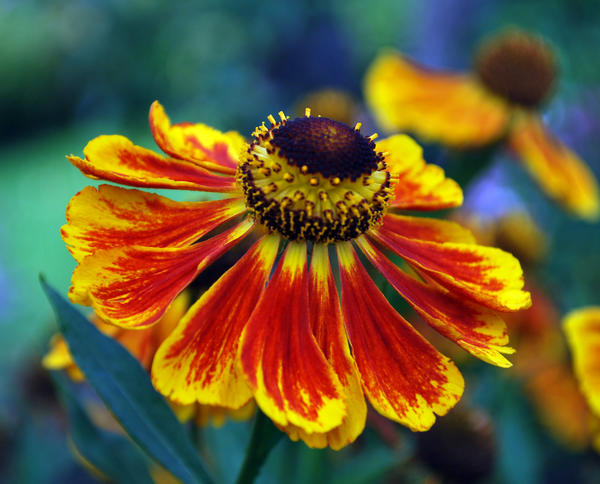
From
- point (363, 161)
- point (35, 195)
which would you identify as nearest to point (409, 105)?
point (363, 161)

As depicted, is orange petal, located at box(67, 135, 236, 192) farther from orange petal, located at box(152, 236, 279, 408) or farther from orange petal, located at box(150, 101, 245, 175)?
orange petal, located at box(152, 236, 279, 408)

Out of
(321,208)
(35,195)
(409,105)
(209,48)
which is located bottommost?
(35,195)

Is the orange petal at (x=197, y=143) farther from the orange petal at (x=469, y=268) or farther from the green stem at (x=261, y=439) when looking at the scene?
the green stem at (x=261, y=439)

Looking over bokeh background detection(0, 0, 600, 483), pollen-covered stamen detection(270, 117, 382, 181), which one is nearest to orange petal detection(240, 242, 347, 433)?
pollen-covered stamen detection(270, 117, 382, 181)

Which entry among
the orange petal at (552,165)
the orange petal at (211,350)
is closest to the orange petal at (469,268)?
the orange petal at (211,350)

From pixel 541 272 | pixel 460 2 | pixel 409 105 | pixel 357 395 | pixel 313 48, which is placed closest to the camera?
pixel 357 395

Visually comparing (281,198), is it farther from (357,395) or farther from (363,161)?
(357,395)
